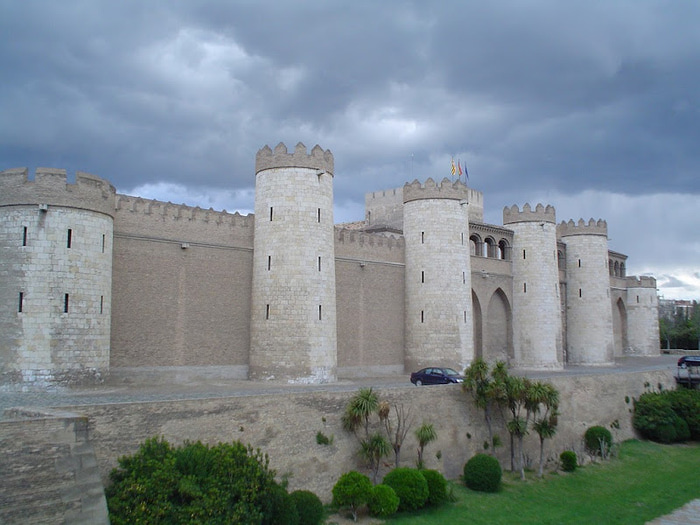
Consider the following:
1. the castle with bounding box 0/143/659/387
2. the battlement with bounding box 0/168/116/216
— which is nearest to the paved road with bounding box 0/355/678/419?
the castle with bounding box 0/143/659/387

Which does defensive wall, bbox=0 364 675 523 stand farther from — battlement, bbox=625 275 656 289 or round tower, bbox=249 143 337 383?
battlement, bbox=625 275 656 289

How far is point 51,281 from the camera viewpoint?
21594 millimetres

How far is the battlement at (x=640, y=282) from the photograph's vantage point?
56.0 m

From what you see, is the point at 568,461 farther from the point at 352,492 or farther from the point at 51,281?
the point at 51,281

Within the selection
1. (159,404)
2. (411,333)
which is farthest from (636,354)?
(159,404)

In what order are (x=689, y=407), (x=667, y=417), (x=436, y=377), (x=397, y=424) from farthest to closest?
(x=689, y=407) → (x=667, y=417) → (x=436, y=377) → (x=397, y=424)

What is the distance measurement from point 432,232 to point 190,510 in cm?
2242

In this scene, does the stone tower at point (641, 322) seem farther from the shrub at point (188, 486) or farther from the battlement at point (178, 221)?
the shrub at point (188, 486)

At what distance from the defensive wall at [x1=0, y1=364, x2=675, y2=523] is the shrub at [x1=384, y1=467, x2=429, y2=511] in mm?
1112

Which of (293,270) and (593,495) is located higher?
(293,270)

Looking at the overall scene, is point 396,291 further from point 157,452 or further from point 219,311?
point 157,452

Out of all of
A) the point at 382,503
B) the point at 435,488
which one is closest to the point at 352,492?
the point at 382,503

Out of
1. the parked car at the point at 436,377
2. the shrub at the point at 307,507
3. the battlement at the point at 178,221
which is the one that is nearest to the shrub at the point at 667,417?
the parked car at the point at 436,377

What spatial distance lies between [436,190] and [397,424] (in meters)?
15.8
